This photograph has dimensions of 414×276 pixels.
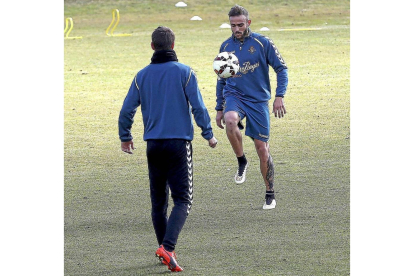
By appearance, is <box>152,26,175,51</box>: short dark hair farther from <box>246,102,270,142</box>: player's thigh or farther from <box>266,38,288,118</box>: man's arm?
<box>246,102,270,142</box>: player's thigh

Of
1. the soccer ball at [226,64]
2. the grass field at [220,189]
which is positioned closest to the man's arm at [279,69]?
the soccer ball at [226,64]

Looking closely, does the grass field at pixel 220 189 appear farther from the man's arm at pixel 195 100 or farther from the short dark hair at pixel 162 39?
the short dark hair at pixel 162 39

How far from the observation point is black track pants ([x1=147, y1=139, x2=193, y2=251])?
639 cm

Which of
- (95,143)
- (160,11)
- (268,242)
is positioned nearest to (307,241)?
(268,242)

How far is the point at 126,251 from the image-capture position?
6.95 meters

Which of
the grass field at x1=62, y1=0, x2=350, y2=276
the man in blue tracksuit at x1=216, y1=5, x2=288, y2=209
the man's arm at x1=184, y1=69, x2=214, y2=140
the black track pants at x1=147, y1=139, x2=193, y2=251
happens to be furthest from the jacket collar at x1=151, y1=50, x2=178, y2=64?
the man in blue tracksuit at x1=216, y1=5, x2=288, y2=209

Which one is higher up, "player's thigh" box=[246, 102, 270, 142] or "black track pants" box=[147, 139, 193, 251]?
"player's thigh" box=[246, 102, 270, 142]

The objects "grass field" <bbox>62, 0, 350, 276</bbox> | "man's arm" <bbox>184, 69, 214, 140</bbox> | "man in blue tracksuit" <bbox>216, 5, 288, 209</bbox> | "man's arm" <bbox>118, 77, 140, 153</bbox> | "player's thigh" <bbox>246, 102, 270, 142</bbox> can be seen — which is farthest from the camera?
"player's thigh" <bbox>246, 102, 270, 142</bbox>

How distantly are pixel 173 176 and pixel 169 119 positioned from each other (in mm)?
458

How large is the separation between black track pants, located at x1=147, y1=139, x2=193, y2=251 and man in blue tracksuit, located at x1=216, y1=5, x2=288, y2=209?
2.06 meters

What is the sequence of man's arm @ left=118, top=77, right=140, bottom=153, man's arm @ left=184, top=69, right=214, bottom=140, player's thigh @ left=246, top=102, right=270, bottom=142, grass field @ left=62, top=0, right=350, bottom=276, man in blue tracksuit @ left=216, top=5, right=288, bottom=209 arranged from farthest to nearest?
player's thigh @ left=246, top=102, right=270, bottom=142 < man in blue tracksuit @ left=216, top=5, right=288, bottom=209 < grass field @ left=62, top=0, right=350, bottom=276 < man's arm @ left=118, top=77, right=140, bottom=153 < man's arm @ left=184, top=69, right=214, bottom=140

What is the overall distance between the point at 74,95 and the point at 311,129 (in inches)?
234

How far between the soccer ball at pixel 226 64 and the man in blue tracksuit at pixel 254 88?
0.09m

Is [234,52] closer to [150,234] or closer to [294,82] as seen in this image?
[150,234]
